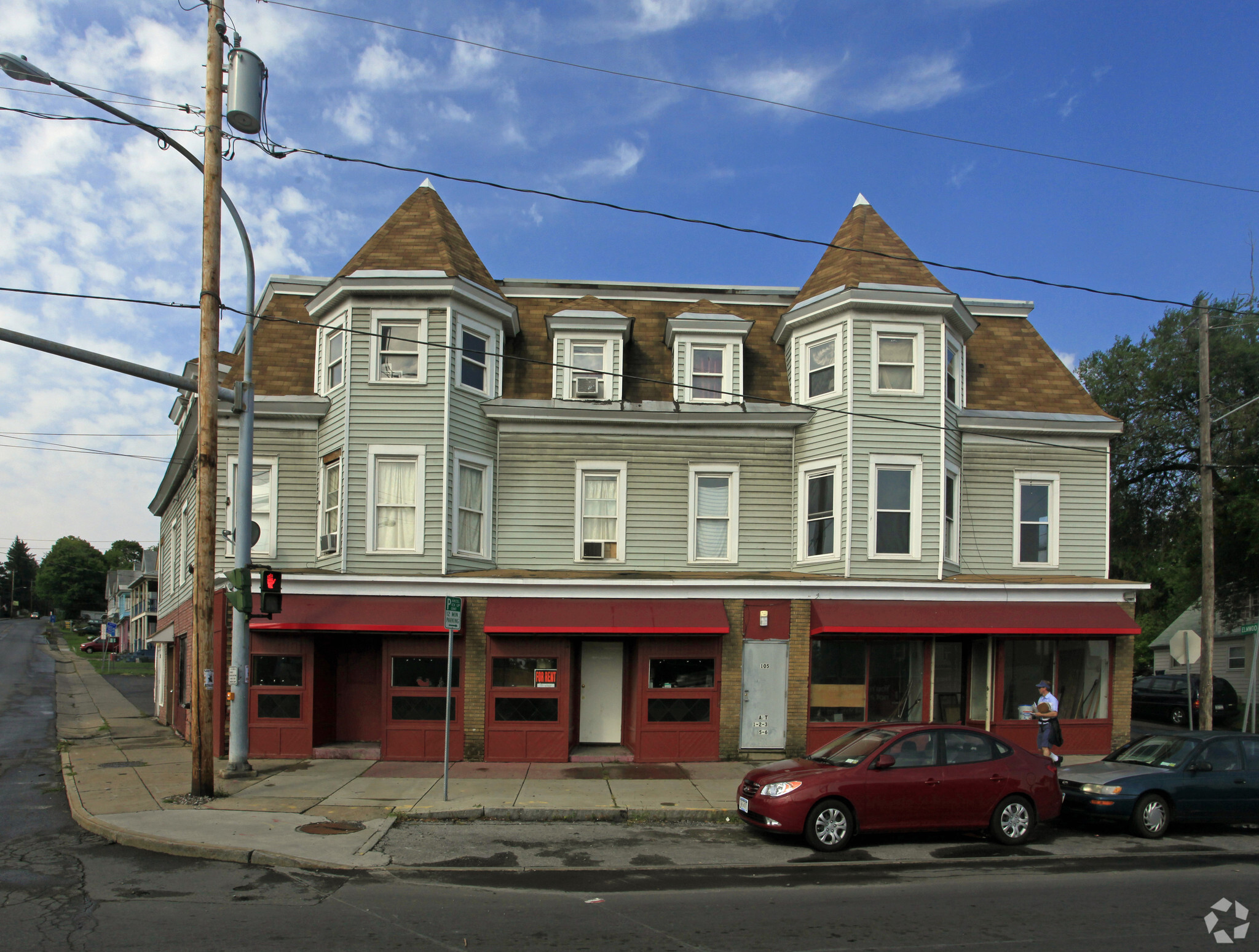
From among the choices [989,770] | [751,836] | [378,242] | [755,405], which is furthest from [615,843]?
[378,242]

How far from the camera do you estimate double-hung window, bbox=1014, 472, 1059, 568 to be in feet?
63.7

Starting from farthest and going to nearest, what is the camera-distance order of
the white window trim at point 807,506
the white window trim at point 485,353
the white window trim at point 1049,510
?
the white window trim at point 1049,510 → the white window trim at point 807,506 → the white window trim at point 485,353

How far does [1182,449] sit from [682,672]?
82.4ft

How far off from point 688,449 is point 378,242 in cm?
752

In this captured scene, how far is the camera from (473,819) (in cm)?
→ 1241

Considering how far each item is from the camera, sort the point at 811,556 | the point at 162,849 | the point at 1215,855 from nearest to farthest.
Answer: the point at 162,849 < the point at 1215,855 < the point at 811,556

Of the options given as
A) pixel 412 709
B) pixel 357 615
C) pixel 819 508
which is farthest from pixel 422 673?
pixel 819 508

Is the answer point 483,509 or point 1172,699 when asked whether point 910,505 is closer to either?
point 483,509

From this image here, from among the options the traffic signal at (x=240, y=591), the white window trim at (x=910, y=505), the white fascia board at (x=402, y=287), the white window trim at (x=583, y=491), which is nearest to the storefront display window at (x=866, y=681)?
the white window trim at (x=910, y=505)

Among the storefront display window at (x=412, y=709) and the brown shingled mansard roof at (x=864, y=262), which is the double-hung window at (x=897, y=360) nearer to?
the brown shingled mansard roof at (x=864, y=262)

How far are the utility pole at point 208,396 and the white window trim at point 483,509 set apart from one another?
201 inches

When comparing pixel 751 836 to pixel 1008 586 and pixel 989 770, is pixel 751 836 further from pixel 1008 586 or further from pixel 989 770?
pixel 1008 586

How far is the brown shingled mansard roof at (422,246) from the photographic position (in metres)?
18.1

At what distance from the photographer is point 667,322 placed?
1978 centimetres
